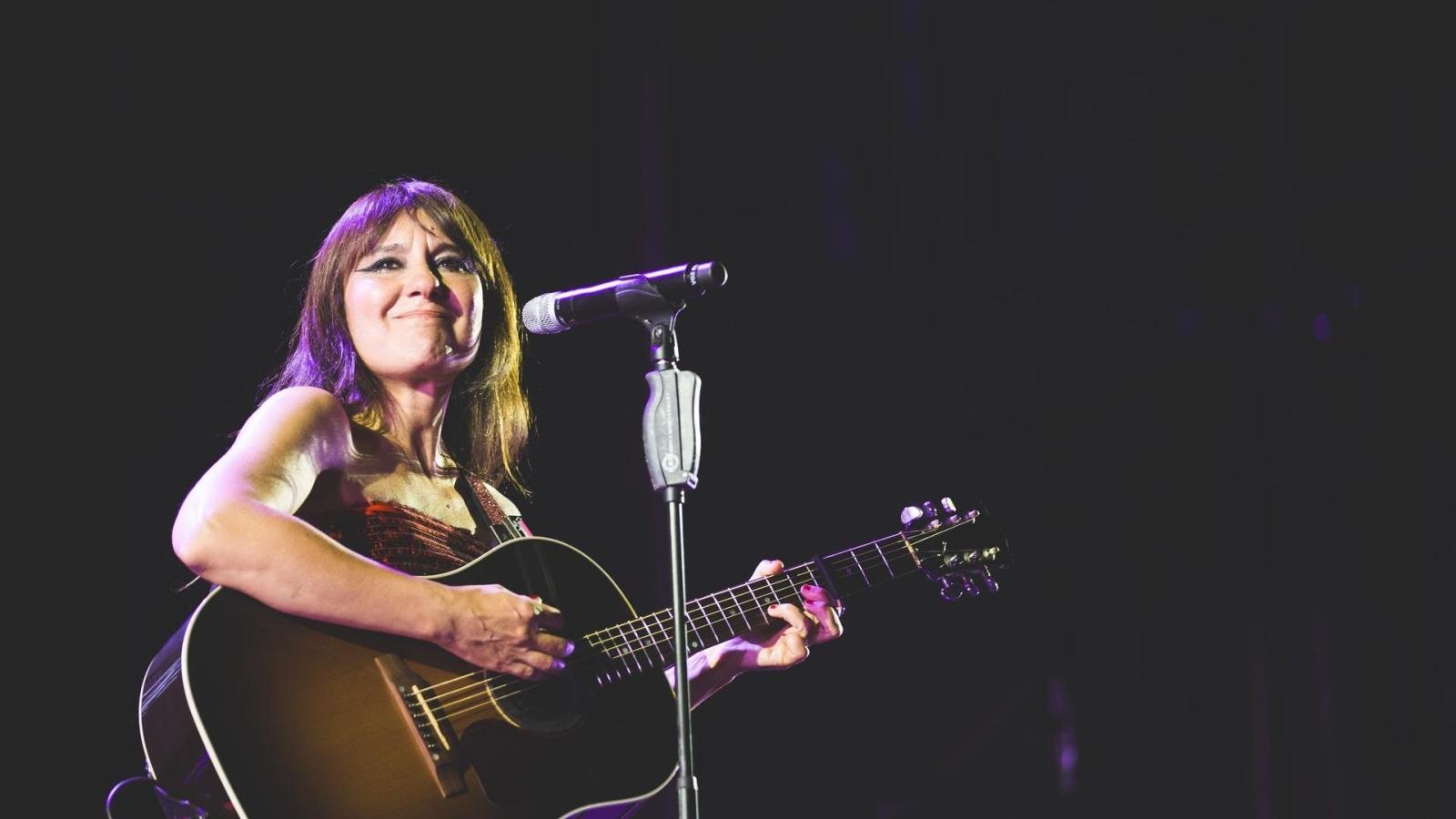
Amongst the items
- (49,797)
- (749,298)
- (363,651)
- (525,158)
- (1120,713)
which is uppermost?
(525,158)

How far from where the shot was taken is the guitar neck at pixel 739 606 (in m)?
2.43

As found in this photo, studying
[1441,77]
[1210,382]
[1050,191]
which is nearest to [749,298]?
[1050,191]

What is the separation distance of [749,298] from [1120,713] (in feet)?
6.36

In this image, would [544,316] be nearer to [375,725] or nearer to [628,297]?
[628,297]

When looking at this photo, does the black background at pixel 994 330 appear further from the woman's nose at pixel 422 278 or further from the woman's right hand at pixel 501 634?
the woman's right hand at pixel 501 634

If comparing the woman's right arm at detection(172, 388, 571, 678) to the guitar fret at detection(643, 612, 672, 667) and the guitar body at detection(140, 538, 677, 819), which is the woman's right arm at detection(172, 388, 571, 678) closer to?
the guitar body at detection(140, 538, 677, 819)

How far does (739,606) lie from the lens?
260cm

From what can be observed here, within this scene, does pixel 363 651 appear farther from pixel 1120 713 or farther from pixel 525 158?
pixel 1120 713

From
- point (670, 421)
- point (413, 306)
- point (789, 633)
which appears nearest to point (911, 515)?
point (789, 633)

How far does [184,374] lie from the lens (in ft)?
9.12

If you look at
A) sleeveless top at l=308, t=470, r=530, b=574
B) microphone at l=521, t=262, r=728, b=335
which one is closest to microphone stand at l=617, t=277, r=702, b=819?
microphone at l=521, t=262, r=728, b=335

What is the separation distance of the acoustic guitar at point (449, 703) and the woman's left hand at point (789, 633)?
0.10 ft

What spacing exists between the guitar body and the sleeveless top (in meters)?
0.13

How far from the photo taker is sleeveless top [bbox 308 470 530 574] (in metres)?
2.31
